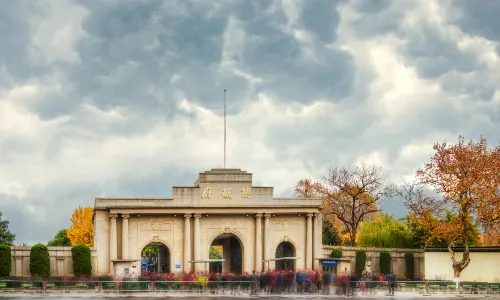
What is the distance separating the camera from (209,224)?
7288 centimetres

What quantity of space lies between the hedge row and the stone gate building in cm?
251

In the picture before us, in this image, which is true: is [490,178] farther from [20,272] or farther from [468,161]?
[20,272]

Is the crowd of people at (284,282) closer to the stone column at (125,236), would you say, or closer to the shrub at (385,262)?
the stone column at (125,236)

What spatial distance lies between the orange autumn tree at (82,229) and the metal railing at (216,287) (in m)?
69.3

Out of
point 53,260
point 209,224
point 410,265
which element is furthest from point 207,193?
point 410,265

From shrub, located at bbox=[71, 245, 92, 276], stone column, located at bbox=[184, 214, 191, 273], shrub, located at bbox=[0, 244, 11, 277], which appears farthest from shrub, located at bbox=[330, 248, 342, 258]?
shrub, located at bbox=[0, 244, 11, 277]

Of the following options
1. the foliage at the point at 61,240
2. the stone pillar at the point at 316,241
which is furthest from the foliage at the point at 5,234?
the stone pillar at the point at 316,241

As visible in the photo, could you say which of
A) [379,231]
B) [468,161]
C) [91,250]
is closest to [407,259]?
[379,231]

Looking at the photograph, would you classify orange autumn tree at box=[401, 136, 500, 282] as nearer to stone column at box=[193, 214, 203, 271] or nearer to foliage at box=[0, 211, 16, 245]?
stone column at box=[193, 214, 203, 271]

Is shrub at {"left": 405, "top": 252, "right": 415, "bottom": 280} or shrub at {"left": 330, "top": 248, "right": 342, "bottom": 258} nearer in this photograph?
shrub at {"left": 330, "top": 248, "right": 342, "bottom": 258}

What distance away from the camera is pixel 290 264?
75.9 m

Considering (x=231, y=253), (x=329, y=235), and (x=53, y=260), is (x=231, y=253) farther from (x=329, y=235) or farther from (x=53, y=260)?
(x=53, y=260)

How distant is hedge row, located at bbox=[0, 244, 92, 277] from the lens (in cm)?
6456

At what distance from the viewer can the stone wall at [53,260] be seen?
66.9 m
